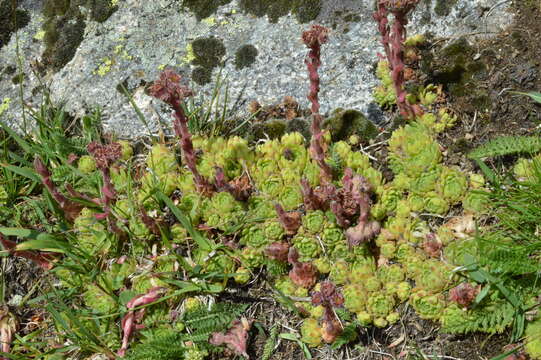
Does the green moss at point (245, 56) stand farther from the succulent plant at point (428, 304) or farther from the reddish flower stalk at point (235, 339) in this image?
the succulent plant at point (428, 304)

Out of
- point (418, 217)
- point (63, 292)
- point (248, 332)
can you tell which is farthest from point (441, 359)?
point (63, 292)

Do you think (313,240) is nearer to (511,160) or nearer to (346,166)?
(346,166)

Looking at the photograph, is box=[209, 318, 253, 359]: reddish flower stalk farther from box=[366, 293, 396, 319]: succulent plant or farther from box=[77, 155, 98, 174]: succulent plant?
box=[77, 155, 98, 174]: succulent plant

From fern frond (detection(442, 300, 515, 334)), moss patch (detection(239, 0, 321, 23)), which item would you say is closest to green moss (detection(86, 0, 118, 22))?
moss patch (detection(239, 0, 321, 23))

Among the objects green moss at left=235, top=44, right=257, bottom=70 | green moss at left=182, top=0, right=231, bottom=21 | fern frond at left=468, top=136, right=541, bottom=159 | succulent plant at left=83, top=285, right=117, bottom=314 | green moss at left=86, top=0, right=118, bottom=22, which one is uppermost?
green moss at left=86, top=0, right=118, bottom=22

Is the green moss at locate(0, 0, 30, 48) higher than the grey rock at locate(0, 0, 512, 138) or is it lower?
higher

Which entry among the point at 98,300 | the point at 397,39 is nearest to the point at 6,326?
the point at 98,300
